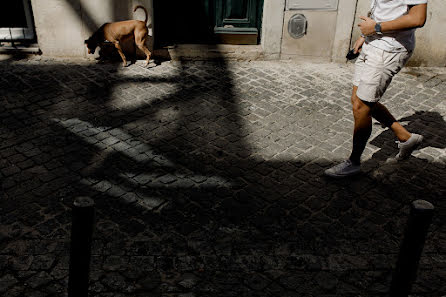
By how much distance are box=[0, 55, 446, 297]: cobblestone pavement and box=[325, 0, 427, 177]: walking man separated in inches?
30.8

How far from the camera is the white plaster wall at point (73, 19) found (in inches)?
289

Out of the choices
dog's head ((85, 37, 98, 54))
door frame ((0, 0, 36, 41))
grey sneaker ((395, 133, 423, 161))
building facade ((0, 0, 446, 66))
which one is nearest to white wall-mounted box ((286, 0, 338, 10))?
building facade ((0, 0, 446, 66))

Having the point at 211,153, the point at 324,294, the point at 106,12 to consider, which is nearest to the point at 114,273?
the point at 324,294

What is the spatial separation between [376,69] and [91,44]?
435cm

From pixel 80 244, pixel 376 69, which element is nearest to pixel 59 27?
pixel 376 69

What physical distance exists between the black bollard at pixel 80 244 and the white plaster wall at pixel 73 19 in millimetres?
5303

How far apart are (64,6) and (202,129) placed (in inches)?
126

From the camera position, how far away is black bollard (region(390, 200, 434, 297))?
2.68m

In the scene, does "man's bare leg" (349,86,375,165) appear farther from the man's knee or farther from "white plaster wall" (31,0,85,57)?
"white plaster wall" (31,0,85,57)

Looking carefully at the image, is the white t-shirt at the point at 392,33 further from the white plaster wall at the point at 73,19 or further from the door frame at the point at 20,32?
the door frame at the point at 20,32

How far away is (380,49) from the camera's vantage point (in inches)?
176

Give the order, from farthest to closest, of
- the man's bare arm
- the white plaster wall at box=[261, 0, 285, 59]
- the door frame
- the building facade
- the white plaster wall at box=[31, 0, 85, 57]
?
the door frame
the white plaster wall at box=[261, 0, 285, 59]
the building facade
the white plaster wall at box=[31, 0, 85, 57]
the man's bare arm

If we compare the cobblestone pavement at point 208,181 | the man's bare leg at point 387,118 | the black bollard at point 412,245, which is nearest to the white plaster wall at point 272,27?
the cobblestone pavement at point 208,181

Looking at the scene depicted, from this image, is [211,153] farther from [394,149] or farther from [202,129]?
[394,149]
